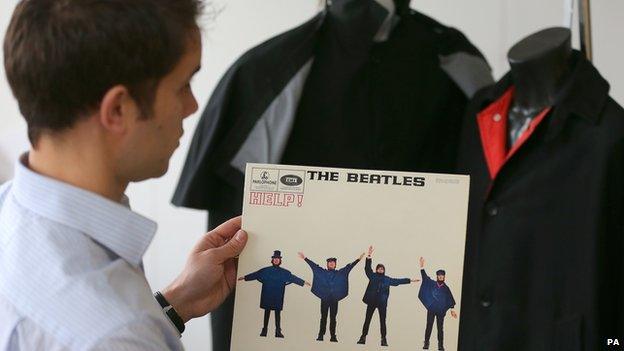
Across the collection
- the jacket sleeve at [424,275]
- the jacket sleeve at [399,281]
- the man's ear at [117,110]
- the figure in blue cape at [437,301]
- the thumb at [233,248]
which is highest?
the man's ear at [117,110]

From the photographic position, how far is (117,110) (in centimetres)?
94

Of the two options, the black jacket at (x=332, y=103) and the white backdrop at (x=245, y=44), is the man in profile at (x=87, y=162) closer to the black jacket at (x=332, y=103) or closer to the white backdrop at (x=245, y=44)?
the black jacket at (x=332, y=103)

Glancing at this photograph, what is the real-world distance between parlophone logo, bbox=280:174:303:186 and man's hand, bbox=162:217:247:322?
0.35ft

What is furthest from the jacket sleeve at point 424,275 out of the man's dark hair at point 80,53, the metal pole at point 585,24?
the metal pole at point 585,24

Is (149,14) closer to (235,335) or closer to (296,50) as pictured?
(235,335)

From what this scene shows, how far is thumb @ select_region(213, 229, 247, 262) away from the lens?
130 cm

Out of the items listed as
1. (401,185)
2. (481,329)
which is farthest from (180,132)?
(481,329)

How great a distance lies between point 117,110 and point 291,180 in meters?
0.44

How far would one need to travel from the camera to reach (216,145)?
171cm

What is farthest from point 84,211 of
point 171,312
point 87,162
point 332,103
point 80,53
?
point 332,103

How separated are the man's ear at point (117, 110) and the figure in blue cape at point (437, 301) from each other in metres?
0.57

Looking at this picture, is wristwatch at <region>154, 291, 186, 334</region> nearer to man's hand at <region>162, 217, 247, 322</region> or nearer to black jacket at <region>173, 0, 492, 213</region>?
man's hand at <region>162, 217, 247, 322</region>

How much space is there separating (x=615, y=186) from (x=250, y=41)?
1.13 m

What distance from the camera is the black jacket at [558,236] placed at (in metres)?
1.50
